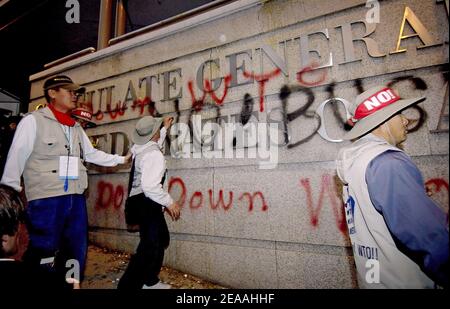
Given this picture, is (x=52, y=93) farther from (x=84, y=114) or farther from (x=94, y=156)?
(x=84, y=114)

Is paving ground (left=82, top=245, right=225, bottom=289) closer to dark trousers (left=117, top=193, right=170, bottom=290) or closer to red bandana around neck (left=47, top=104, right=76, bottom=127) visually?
dark trousers (left=117, top=193, right=170, bottom=290)

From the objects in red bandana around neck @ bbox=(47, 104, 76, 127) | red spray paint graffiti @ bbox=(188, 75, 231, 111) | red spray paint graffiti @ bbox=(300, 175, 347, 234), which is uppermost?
red spray paint graffiti @ bbox=(188, 75, 231, 111)

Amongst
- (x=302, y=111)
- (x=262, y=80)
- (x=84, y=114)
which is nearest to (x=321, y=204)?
(x=302, y=111)

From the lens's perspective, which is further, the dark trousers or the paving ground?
the paving ground

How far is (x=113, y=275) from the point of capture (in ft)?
10.3

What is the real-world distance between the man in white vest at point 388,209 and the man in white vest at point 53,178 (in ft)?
7.92

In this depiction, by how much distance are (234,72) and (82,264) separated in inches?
108

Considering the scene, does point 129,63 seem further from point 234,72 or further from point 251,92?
point 251,92

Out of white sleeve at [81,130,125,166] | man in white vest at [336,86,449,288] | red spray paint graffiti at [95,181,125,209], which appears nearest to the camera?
man in white vest at [336,86,449,288]

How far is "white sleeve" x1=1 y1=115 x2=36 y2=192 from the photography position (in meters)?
2.05

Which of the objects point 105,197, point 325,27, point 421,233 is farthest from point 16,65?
point 421,233

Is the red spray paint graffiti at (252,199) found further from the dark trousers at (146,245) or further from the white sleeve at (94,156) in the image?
the white sleeve at (94,156)

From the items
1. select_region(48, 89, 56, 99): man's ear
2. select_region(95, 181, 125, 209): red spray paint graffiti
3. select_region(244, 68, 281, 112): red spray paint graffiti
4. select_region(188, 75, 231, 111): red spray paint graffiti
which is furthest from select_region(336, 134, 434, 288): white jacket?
select_region(95, 181, 125, 209): red spray paint graffiti

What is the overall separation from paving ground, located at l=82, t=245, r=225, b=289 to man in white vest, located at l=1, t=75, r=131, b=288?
2.57ft
